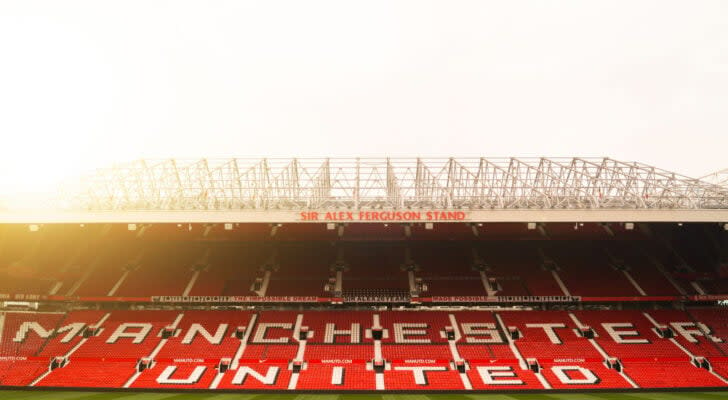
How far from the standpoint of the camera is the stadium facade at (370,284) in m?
30.0

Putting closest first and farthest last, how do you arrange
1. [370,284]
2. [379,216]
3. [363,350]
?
1. [379,216]
2. [363,350]
3. [370,284]

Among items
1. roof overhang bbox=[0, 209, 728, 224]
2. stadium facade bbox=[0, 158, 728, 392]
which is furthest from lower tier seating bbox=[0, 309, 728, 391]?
roof overhang bbox=[0, 209, 728, 224]

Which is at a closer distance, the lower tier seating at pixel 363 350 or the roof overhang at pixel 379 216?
the lower tier seating at pixel 363 350

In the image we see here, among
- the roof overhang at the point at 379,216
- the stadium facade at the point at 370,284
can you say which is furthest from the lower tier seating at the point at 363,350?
the roof overhang at the point at 379,216

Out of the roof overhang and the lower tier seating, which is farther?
the roof overhang

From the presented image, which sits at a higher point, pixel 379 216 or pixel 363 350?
pixel 379 216

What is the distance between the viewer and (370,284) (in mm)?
38188

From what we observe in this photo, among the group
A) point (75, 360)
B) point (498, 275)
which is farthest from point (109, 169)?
point (498, 275)

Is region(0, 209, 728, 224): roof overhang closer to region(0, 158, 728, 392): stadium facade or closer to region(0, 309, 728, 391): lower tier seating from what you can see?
region(0, 158, 728, 392): stadium facade

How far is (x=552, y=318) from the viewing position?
3572 cm

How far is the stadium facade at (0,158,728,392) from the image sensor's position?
30.0m

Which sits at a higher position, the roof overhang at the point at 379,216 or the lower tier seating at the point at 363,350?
the roof overhang at the point at 379,216

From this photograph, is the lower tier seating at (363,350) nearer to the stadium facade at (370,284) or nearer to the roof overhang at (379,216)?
the stadium facade at (370,284)

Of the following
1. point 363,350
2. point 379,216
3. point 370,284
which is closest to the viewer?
point 379,216
